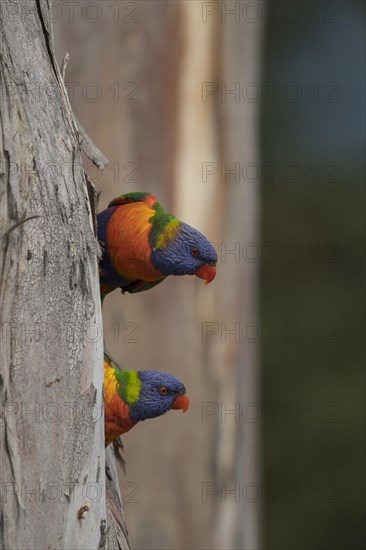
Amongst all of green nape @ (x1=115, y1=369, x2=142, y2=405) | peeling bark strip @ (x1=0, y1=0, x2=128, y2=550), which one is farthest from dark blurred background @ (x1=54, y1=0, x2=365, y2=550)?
peeling bark strip @ (x1=0, y1=0, x2=128, y2=550)

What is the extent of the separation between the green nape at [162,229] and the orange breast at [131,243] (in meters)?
0.01

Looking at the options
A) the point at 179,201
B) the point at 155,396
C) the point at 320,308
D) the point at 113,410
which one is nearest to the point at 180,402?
the point at 155,396

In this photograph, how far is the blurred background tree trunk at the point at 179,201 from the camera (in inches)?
124

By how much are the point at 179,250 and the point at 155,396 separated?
0.32 metres

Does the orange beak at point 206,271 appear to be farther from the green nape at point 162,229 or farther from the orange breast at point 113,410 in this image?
the orange breast at point 113,410

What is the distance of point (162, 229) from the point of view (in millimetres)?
1864

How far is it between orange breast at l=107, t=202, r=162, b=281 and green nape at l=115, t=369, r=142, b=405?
0.21m

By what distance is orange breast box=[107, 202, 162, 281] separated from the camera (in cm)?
186

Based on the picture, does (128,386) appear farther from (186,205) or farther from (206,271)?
(186,205)

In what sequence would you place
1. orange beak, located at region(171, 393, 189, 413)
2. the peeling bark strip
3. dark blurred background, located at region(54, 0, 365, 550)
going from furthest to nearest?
dark blurred background, located at region(54, 0, 365, 550) → orange beak, located at region(171, 393, 189, 413) → the peeling bark strip

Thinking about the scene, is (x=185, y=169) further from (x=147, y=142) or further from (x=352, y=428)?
(x=352, y=428)

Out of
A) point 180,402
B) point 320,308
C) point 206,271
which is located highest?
point 206,271

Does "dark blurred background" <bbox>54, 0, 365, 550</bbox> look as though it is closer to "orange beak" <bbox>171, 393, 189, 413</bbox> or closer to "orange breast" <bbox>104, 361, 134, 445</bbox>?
"orange beak" <bbox>171, 393, 189, 413</bbox>

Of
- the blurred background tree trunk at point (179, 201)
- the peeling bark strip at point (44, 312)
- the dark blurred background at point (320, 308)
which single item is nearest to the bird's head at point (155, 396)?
the peeling bark strip at point (44, 312)
